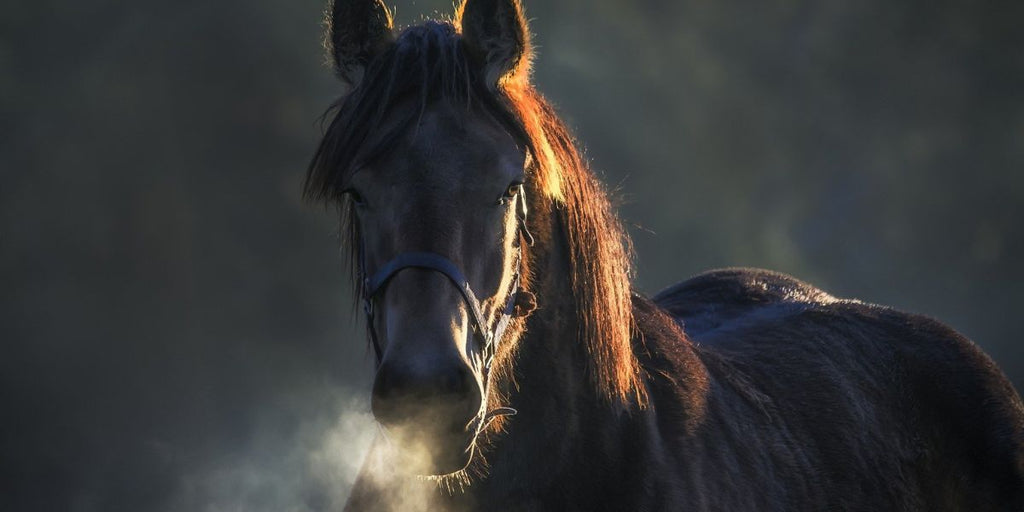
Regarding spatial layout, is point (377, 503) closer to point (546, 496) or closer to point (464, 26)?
point (546, 496)

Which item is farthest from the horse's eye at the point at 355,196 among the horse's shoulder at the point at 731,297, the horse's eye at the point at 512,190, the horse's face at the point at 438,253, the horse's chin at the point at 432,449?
the horse's shoulder at the point at 731,297

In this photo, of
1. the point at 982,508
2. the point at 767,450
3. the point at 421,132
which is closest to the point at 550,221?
the point at 421,132

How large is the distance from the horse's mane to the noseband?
0.20 meters

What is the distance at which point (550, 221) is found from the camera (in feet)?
10.5

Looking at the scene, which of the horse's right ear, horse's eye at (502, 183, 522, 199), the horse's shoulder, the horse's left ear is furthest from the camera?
the horse's shoulder

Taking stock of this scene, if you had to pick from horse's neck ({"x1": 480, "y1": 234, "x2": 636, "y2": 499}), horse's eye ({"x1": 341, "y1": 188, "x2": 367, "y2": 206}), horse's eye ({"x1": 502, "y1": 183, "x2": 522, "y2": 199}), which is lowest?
horse's neck ({"x1": 480, "y1": 234, "x2": 636, "y2": 499})

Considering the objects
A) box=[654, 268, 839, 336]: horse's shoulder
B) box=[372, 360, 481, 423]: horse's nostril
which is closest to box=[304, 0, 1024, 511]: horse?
box=[372, 360, 481, 423]: horse's nostril

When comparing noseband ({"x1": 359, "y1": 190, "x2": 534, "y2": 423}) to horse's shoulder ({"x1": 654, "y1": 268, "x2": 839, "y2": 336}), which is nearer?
noseband ({"x1": 359, "y1": 190, "x2": 534, "y2": 423})

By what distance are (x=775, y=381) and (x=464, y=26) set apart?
2.30 metres

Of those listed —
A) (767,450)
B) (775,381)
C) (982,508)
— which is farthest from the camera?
(982,508)

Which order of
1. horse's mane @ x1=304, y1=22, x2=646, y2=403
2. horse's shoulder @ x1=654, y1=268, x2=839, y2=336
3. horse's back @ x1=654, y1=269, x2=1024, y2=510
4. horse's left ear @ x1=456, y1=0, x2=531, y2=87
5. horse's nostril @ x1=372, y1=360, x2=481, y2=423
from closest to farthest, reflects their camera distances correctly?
horse's nostril @ x1=372, y1=360, x2=481, y2=423
horse's mane @ x1=304, y1=22, x2=646, y2=403
horse's left ear @ x1=456, y1=0, x2=531, y2=87
horse's back @ x1=654, y1=269, x2=1024, y2=510
horse's shoulder @ x1=654, y1=268, x2=839, y2=336

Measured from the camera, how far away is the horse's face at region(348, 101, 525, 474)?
2.37m

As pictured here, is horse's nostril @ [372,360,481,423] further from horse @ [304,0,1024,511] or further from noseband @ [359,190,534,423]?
noseband @ [359,190,534,423]

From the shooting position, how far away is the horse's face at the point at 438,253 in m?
2.37
